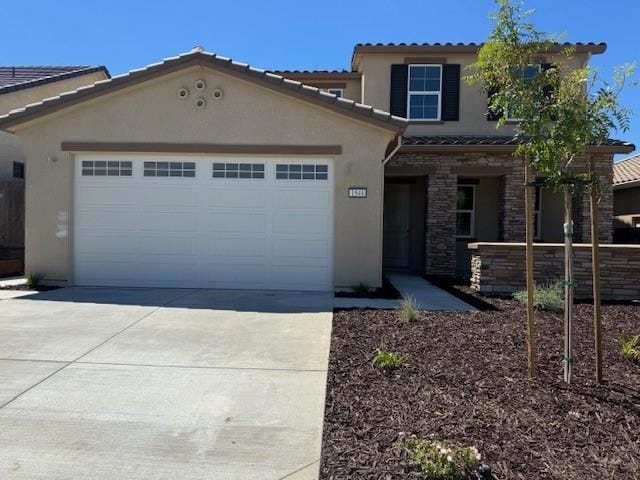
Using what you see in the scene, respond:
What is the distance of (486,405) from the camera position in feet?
15.4

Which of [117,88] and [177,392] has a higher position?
[117,88]

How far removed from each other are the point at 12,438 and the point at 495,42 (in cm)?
519

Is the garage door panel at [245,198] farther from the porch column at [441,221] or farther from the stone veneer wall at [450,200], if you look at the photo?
the porch column at [441,221]

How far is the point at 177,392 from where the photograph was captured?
504 centimetres

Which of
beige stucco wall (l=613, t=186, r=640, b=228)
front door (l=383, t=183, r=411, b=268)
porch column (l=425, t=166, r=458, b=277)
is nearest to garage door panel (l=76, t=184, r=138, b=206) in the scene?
porch column (l=425, t=166, r=458, b=277)

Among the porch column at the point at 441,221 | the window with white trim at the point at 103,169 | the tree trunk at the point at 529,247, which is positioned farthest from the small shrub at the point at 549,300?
the window with white trim at the point at 103,169

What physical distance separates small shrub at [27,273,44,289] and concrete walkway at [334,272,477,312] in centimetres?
621

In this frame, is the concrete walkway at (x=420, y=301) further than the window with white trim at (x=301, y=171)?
No

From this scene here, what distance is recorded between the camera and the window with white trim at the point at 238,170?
434 inches

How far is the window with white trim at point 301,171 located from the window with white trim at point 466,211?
19.5ft

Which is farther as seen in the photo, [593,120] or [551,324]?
[551,324]

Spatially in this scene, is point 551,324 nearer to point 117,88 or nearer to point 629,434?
point 629,434

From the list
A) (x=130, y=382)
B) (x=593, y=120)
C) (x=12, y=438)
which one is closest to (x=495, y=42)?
(x=593, y=120)

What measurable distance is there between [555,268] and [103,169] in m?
9.59
